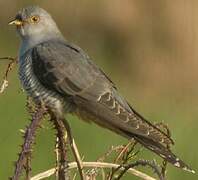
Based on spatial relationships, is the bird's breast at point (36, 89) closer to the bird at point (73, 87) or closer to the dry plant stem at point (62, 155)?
the bird at point (73, 87)

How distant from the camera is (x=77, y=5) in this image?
1244 centimetres

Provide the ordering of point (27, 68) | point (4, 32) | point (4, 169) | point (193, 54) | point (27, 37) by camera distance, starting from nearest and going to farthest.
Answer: point (27, 68)
point (27, 37)
point (4, 169)
point (193, 54)
point (4, 32)

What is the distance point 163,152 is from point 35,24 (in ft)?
4.69

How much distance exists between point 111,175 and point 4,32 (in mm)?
8968

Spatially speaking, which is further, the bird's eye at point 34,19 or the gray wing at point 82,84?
the bird's eye at point 34,19

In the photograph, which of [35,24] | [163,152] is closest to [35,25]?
[35,24]

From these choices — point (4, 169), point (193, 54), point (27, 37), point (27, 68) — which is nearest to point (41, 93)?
point (27, 68)

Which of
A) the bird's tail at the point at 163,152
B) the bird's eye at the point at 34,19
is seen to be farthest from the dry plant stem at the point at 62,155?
the bird's eye at the point at 34,19

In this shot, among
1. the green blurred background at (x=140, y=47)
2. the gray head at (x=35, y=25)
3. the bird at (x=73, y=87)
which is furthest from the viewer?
the green blurred background at (x=140, y=47)

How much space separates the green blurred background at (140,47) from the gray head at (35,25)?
2592 mm

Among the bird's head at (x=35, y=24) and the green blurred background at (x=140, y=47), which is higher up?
the green blurred background at (x=140, y=47)

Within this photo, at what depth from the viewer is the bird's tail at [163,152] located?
11.5 feet

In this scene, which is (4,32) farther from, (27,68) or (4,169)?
(27,68)

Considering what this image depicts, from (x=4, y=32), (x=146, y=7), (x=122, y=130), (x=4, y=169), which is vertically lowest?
(x=4, y=169)
